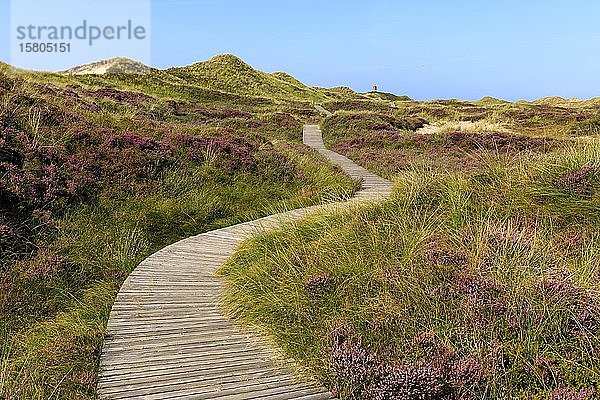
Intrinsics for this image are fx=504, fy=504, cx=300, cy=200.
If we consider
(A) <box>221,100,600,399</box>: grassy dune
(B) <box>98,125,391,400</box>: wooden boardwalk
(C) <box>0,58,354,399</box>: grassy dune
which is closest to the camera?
(A) <box>221,100,600,399</box>: grassy dune

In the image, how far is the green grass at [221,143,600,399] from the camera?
10.6 feet

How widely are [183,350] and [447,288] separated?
219 centimetres

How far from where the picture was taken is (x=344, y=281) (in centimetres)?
438

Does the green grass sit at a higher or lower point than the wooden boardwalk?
higher

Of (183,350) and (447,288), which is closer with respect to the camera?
(447,288)

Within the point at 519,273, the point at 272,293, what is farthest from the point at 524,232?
the point at 272,293

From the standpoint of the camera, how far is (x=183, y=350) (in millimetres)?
4148

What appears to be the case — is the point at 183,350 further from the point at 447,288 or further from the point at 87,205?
the point at 87,205

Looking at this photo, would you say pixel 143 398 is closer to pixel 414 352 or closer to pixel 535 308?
pixel 414 352

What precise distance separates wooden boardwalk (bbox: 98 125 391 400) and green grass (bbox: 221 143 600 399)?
0.22 meters

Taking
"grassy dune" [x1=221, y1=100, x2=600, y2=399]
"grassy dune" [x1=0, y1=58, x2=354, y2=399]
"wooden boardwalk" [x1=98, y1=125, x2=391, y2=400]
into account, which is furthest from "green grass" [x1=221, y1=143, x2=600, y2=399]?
"grassy dune" [x1=0, y1=58, x2=354, y2=399]

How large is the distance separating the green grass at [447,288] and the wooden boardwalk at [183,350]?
0.74 ft

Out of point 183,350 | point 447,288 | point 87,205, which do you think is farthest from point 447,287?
point 87,205

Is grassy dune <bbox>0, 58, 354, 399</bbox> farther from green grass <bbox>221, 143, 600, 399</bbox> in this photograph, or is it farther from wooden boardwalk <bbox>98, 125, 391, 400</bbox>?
green grass <bbox>221, 143, 600, 399</bbox>
